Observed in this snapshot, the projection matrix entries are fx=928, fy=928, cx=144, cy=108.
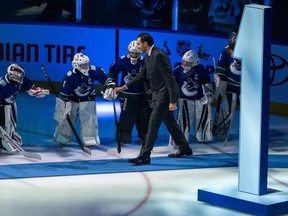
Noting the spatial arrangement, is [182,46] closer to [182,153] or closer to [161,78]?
[182,153]

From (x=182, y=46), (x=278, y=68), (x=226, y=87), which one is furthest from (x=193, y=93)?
(x=182, y=46)

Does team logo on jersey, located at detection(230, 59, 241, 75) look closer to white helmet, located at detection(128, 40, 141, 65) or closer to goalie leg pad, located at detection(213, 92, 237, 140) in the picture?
goalie leg pad, located at detection(213, 92, 237, 140)

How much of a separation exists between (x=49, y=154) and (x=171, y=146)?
142 cm

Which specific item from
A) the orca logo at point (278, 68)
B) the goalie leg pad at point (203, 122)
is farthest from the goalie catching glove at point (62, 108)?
the orca logo at point (278, 68)

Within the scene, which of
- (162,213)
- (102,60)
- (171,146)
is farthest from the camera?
(102,60)

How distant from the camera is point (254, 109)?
25.5 feet

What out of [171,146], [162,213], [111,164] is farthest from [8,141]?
[162,213]

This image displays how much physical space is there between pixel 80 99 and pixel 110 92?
416 millimetres

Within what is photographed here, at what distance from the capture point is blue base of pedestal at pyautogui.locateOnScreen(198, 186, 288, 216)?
7586 mm

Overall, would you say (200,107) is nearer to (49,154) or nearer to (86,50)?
(49,154)

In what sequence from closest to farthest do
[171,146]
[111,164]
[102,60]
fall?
[111,164] → [171,146] → [102,60]

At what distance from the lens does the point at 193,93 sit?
10805 mm

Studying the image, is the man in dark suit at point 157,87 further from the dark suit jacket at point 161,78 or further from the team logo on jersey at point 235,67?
the team logo on jersey at point 235,67

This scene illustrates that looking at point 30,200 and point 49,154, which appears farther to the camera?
point 49,154
